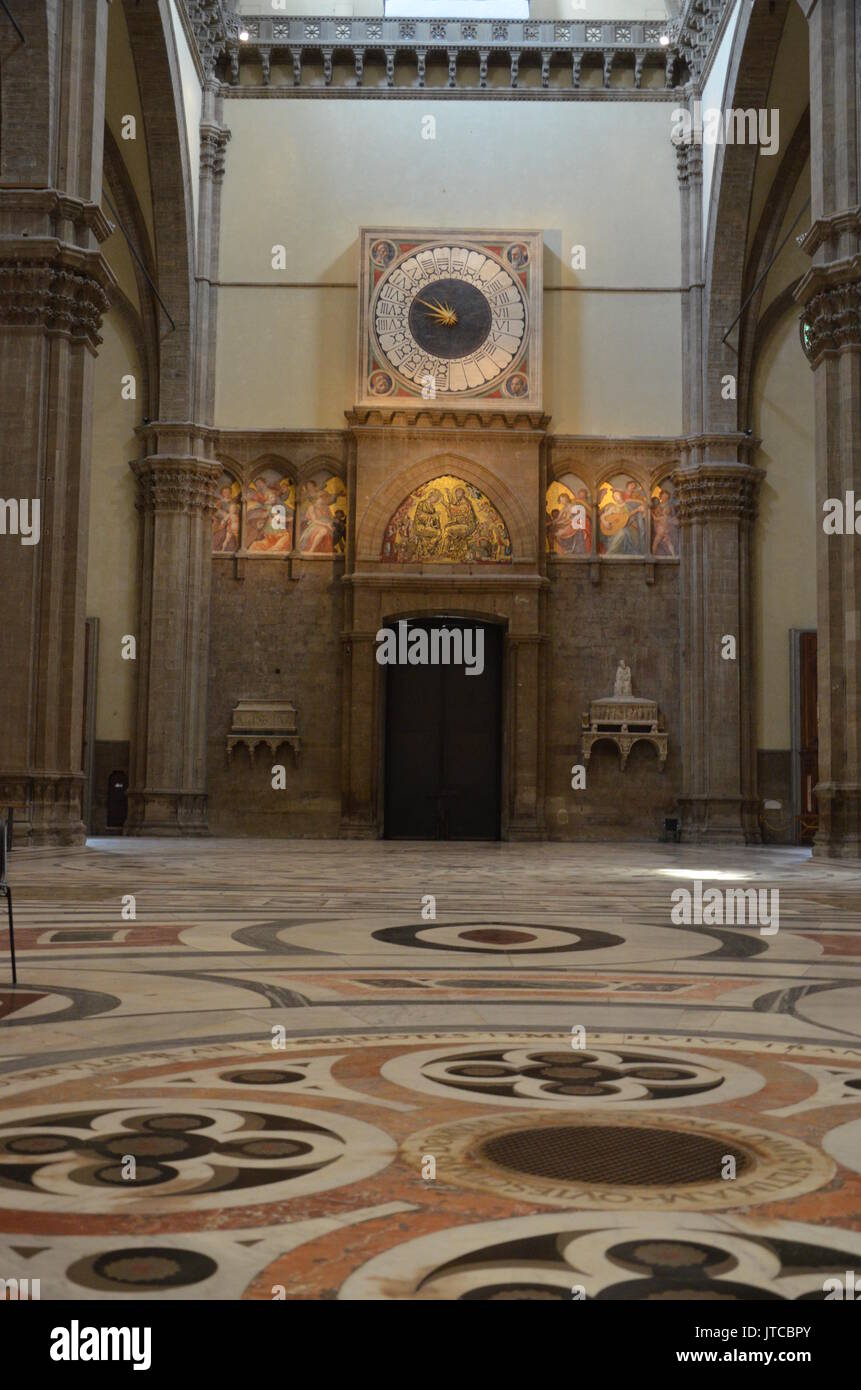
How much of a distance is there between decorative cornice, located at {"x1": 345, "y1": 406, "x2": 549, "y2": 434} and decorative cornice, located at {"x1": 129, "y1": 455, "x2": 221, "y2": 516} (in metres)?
2.74

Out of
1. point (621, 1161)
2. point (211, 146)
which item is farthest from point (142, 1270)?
point (211, 146)

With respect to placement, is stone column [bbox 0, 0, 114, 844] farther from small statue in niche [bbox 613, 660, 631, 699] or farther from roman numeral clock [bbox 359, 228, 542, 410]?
small statue in niche [bbox 613, 660, 631, 699]

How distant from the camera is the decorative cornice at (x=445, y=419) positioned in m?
23.5

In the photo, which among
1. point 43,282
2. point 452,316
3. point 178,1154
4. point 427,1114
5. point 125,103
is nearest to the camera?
point 178,1154

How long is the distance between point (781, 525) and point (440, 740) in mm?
7145

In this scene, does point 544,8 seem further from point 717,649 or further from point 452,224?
point 717,649

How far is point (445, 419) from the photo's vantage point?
23.5m

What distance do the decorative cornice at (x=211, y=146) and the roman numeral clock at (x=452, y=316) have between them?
9.94ft

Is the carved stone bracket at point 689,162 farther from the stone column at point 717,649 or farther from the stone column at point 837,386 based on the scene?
the stone column at point 837,386

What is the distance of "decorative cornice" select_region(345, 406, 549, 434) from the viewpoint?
76.9 ft

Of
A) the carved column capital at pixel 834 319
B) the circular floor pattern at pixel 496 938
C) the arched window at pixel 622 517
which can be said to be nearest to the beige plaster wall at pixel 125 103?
the arched window at pixel 622 517

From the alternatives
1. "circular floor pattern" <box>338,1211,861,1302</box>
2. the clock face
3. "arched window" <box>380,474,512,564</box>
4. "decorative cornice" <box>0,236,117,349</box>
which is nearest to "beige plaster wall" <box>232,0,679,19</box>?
the clock face

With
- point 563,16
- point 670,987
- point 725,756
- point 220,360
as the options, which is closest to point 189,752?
point 220,360
